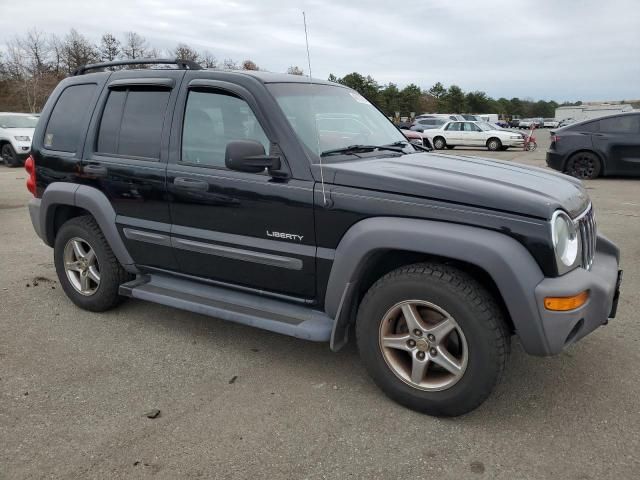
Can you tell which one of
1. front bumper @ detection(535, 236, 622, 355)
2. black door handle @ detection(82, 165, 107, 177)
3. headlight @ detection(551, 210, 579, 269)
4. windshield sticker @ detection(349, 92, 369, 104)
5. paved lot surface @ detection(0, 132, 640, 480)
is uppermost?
windshield sticker @ detection(349, 92, 369, 104)

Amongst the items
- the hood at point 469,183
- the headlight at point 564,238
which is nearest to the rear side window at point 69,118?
the hood at point 469,183

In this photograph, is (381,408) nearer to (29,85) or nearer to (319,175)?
(319,175)

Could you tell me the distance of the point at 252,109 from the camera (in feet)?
11.1

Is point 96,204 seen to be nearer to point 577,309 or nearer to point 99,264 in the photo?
point 99,264

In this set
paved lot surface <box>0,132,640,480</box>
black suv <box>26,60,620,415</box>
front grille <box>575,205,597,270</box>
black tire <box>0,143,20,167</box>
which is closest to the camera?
paved lot surface <box>0,132,640,480</box>

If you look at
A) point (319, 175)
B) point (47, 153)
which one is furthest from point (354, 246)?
point (47, 153)

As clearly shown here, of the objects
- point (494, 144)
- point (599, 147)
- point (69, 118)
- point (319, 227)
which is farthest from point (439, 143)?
point (319, 227)

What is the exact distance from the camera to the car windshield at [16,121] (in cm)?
1641

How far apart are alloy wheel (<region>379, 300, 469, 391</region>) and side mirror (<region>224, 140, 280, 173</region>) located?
42.9 inches

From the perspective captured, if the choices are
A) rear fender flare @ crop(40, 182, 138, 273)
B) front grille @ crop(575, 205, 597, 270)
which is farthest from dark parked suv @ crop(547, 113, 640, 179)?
rear fender flare @ crop(40, 182, 138, 273)

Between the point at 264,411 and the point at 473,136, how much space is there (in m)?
23.6

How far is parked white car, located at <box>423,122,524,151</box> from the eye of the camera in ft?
79.5

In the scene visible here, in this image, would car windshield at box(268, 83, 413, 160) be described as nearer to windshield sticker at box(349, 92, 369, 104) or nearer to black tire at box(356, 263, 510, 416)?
windshield sticker at box(349, 92, 369, 104)

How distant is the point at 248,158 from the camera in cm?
310
